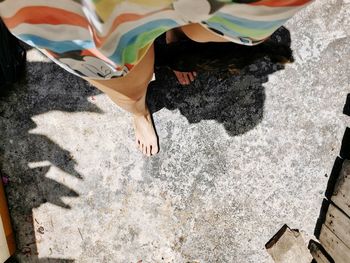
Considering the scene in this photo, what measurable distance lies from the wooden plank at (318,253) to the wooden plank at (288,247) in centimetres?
4

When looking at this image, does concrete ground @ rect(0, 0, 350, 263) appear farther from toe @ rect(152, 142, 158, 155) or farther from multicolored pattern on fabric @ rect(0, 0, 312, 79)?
multicolored pattern on fabric @ rect(0, 0, 312, 79)

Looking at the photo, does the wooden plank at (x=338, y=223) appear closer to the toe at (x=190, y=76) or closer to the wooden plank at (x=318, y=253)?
the wooden plank at (x=318, y=253)

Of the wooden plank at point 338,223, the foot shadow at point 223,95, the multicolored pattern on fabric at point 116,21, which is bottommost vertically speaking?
the wooden plank at point 338,223

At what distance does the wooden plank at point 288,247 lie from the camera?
→ 296 cm

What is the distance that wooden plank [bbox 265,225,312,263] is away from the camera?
2963 millimetres

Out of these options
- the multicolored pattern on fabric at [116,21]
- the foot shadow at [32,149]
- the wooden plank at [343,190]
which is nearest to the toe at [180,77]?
the foot shadow at [32,149]

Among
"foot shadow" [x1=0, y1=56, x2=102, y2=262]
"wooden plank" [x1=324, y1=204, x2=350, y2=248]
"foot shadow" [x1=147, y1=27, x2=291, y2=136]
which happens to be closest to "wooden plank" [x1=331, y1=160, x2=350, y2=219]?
"wooden plank" [x1=324, y1=204, x2=350, y2=248]

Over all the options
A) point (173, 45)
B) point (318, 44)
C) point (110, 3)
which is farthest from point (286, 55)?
point (110, 3)

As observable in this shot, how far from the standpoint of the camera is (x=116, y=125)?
3.12m

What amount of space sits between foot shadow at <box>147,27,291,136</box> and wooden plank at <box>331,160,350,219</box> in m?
0.66

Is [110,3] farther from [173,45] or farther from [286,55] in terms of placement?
[286,55]

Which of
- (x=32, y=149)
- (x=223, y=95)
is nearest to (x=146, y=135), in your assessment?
(x=223, y=95)

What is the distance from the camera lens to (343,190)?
9.21ft

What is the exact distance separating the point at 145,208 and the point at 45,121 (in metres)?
0.96
